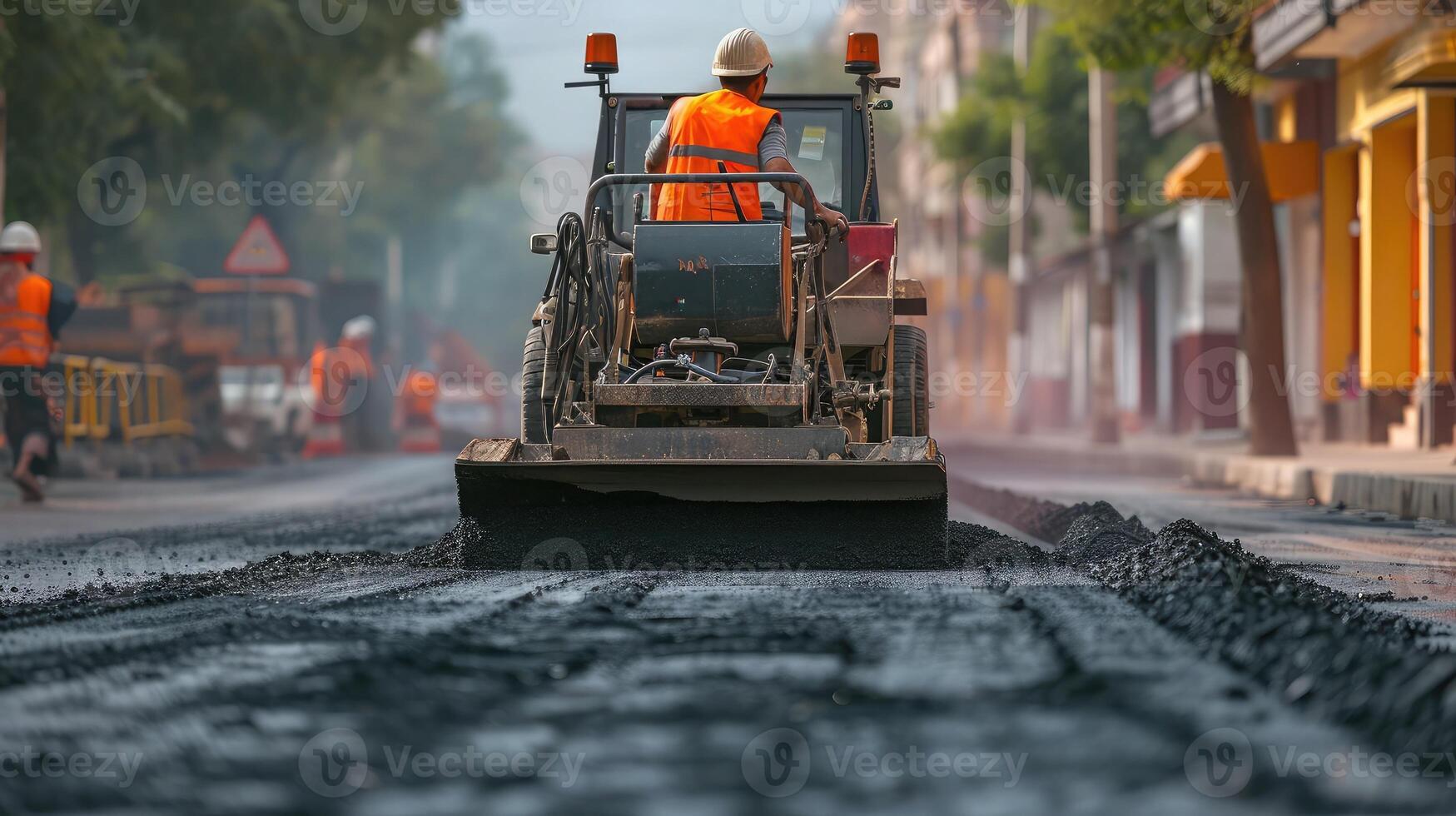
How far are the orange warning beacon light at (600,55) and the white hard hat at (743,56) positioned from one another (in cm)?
154

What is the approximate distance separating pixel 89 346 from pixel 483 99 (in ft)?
231

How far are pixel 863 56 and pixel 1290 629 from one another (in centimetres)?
530

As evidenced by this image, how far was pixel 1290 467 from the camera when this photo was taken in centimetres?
1691

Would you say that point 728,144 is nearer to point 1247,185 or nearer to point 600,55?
point 600,55

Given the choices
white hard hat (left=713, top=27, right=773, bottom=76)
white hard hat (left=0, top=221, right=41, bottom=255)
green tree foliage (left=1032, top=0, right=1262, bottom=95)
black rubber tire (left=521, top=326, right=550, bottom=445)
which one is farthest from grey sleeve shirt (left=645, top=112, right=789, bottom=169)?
green tree foliage (left=1032, top=0, right=1262, bottom=95)

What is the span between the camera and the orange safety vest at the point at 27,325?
14.3 m

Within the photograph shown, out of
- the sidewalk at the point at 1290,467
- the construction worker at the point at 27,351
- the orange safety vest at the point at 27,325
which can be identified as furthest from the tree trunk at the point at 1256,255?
the orange safety vest at the point at 27,325

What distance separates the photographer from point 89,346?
2423cm

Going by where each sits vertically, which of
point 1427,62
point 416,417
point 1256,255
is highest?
point 1427,62

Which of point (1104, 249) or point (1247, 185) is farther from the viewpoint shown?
point (1104, 249)

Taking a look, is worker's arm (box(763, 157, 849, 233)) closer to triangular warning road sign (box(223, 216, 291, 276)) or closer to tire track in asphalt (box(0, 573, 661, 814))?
tire track in asphalt (box(0, 573, 661, 814))

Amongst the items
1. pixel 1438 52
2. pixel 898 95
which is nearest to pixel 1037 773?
pixel 1438 52

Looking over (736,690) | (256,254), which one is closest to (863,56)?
(736,690)

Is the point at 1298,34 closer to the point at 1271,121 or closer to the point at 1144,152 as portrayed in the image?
the point at 1271,121
